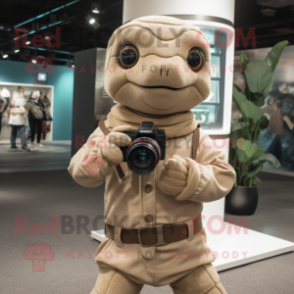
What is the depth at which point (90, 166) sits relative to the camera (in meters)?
1.43

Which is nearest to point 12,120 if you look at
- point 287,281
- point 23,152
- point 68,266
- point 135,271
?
point 23,152

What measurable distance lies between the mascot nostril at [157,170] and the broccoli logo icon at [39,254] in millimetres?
1596

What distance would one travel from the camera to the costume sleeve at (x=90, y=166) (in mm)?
1424

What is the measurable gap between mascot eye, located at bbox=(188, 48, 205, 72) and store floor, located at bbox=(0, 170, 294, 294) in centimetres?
164

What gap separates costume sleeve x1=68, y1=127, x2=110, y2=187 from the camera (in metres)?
1.42

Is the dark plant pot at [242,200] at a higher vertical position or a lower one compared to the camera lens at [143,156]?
lower

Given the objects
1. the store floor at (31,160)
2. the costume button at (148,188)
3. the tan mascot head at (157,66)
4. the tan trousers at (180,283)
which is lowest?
the store floor at (31,160)

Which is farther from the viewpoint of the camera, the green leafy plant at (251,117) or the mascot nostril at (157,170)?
the green leafy plant at (251,117)

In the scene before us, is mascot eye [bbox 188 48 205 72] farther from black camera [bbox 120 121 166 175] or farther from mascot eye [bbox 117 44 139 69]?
black camera [bbox 120 121 166 175]

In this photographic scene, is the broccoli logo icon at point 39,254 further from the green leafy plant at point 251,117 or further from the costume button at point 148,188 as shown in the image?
the green leafy plant at point 251,117

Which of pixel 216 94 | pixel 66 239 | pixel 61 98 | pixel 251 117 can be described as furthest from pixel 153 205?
pixel 61 98

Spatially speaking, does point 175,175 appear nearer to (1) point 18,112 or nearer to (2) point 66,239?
(2) point 66,239

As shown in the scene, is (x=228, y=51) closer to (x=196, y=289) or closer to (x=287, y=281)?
(x=287, y=281)

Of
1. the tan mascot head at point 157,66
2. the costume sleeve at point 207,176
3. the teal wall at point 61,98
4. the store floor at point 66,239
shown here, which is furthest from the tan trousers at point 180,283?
the teal wall at point 61,98
